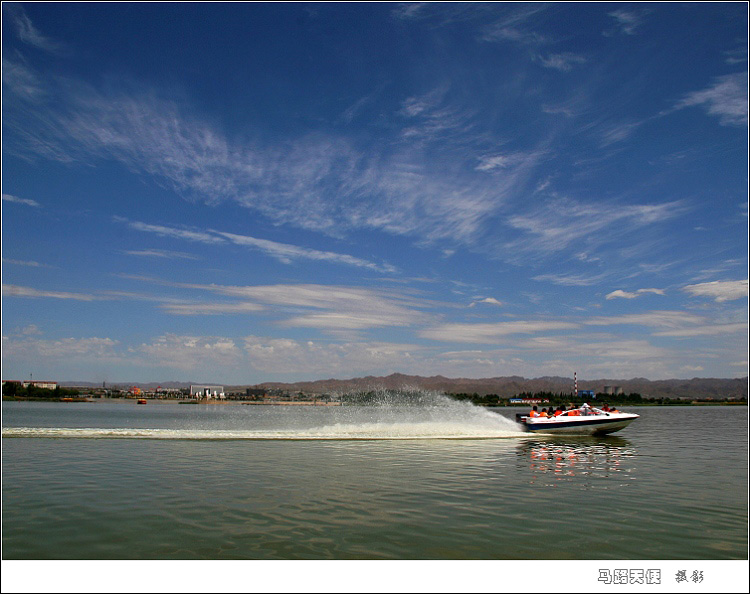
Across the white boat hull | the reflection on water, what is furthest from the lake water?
the white boat hull

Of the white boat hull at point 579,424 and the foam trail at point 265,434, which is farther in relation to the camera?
the white boat hull at point 579,424

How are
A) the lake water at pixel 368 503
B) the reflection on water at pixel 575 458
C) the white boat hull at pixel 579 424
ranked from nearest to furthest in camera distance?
the lake water at pixel 368 503 < the reflection on water at pixel 575 458 < the white boat hull at pixel 579 424

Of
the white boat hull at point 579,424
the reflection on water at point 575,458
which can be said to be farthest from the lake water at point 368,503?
the white boat hull at point 579,424

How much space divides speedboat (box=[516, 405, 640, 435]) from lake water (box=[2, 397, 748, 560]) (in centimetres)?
1164

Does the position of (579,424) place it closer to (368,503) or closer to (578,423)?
(578,423)

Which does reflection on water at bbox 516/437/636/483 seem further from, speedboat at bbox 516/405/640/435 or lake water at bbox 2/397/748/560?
Answer: speedboat at bbox 516/405/640/435

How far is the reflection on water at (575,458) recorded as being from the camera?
24.2 metres

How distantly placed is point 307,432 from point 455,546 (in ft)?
107

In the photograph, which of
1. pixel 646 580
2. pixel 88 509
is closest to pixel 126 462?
pixel 88 509

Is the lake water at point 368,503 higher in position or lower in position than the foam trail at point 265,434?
higher

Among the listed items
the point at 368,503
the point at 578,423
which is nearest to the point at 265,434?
the point at 368,503

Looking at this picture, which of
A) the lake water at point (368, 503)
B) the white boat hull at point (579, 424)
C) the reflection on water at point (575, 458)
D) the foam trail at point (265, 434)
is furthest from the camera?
the white boat hull at point (579, 424)

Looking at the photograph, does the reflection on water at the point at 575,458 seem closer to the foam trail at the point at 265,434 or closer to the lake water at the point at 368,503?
the lake water at the point at 368,503

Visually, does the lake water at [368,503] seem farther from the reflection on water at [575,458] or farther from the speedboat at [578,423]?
the speedboat at [578,423]
